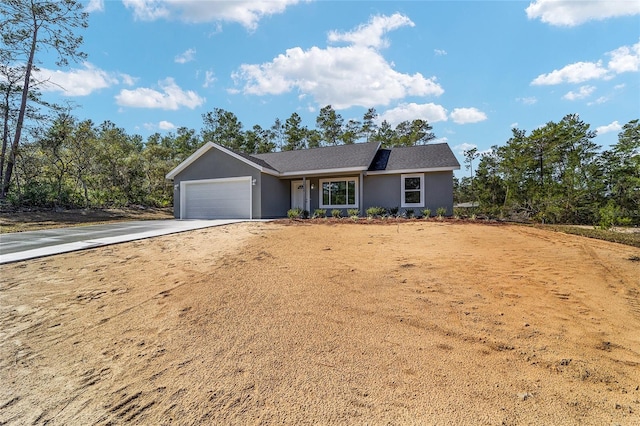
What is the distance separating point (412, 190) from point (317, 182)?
16.8ft

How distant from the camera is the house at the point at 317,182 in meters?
14.3

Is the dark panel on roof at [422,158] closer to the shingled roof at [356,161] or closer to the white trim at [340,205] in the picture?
the shingled roof at [356,161]

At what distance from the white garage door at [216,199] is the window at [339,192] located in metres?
4.14

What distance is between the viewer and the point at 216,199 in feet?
50.1

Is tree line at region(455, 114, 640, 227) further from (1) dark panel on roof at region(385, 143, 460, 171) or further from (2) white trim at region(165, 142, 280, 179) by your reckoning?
(2) white trim at region(165, 142, 280, 179)

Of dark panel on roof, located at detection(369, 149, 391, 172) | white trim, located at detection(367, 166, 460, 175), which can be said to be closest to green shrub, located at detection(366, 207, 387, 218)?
white trim, located at detection(367, 166, 460, 175)

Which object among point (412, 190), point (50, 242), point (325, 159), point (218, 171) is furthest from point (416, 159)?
point (50, 242)

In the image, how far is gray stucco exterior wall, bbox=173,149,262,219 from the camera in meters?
14.3

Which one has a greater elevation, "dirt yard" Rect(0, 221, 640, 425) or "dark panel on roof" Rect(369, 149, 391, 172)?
"dark panel on roof" Rect(369, 149, 391, 172)

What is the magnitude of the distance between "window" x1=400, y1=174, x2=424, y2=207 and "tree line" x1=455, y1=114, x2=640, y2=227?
4315mm

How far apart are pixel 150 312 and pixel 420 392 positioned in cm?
328

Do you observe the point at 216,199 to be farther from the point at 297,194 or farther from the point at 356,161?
the point at 356,161

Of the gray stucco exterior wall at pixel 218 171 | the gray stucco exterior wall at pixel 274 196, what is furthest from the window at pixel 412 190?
the gray stucco exterior wall at pixel 218 171

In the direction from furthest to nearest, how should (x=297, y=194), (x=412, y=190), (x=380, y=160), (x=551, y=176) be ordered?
1. (x=551, y=176)
2. (x=297, y=194)
3. (x=380, y=160)
4. (x=412, y=190)
